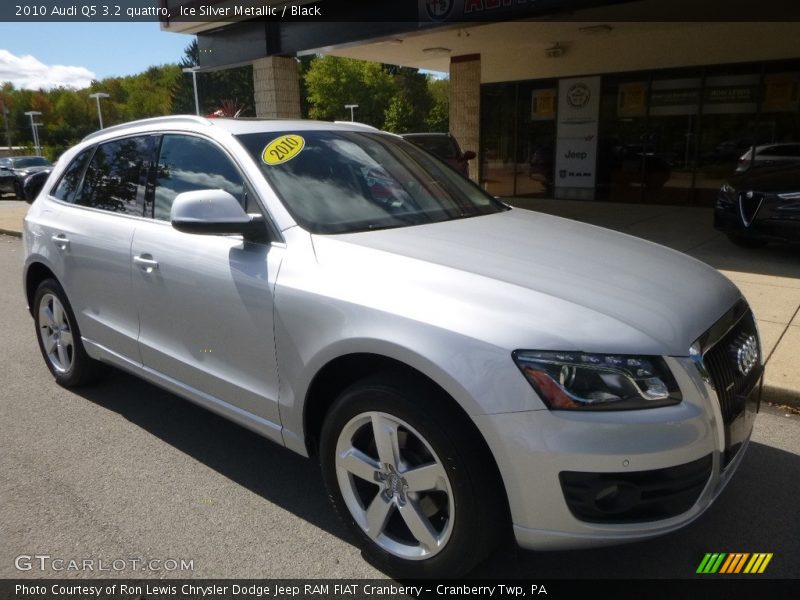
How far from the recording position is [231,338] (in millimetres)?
2904

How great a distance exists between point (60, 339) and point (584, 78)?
42.6 ft

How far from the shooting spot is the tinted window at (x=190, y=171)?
3.11 m

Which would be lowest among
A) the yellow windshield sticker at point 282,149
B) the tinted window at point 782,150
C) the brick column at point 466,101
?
the tinted window at point 782,150

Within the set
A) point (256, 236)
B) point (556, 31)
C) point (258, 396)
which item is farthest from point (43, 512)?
point (556, 31)

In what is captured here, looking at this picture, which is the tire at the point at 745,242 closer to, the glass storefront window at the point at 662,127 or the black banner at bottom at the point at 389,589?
the glass storefront window at the point at 662,127

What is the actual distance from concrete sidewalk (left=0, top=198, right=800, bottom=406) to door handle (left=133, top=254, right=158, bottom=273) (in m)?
3.76

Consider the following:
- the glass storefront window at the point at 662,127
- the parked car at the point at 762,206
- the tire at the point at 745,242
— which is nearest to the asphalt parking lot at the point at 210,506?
the parked car at the point at 762,206

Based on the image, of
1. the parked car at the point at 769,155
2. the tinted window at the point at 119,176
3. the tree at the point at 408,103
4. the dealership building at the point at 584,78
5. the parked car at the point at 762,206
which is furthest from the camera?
the tree at the point at 408,103

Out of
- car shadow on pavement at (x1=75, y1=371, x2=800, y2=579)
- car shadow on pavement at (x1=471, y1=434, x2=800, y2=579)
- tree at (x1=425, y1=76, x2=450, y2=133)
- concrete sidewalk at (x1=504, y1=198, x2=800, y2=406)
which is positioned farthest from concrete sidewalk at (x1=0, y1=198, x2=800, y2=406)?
tree at (x1=425, y1=76, x2=450, y2=133)

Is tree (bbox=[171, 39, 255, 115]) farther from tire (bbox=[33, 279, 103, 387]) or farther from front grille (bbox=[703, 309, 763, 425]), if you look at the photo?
front grille (bbox=[703, 309, 763, 425])

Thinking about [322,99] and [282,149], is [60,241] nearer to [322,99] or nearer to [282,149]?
[282,149]

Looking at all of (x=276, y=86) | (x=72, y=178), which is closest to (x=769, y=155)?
(x=276, y=86)

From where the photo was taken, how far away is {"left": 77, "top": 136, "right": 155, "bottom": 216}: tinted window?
12.0 ft

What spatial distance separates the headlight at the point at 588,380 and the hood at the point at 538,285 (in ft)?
0.12
